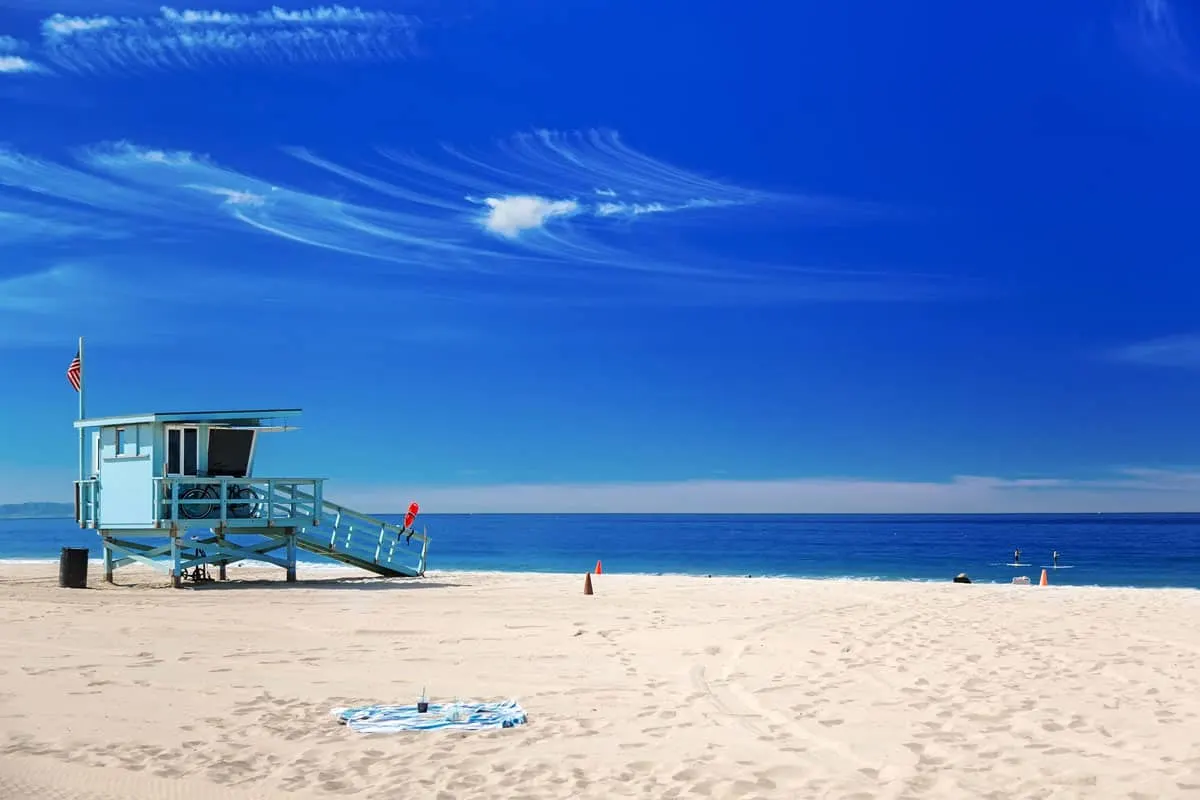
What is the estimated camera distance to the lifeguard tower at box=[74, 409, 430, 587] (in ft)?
76.0

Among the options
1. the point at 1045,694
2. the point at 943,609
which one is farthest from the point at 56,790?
the point at 943,609

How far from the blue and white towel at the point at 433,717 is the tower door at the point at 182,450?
16.0 metres

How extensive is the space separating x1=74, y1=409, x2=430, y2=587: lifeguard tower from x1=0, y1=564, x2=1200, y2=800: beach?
16.8 feet

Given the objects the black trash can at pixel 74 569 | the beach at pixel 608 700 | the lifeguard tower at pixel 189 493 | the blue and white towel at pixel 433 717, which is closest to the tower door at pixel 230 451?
the lifeguard tower at pixel 189 493

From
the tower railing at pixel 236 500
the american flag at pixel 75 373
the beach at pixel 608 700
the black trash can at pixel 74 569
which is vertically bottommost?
the beach at pixel 608 700

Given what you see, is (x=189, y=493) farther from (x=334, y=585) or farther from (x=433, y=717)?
(x=433, y=717)

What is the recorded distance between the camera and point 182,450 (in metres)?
23.6

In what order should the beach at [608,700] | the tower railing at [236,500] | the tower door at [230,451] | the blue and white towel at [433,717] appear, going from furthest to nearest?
the tower door at [230,451], the tower railing at [236,500], the blue and white towel at [433,717], the beach at [608,700]

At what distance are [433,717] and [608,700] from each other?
5.63 ft

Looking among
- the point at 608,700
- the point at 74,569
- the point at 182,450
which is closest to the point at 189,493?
the point at 182,450

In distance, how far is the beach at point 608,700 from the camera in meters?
7.02

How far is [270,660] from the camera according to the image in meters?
11.9

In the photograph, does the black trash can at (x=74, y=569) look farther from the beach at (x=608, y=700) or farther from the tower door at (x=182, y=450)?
the beach at (x=608, y=700)

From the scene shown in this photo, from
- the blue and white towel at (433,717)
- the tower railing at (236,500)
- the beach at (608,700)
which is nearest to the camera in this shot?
the beach at (608,700)
